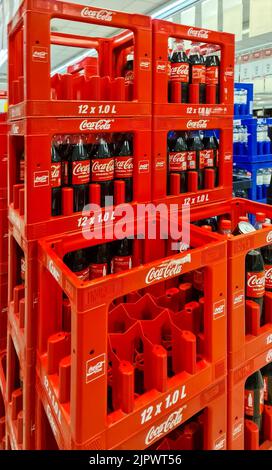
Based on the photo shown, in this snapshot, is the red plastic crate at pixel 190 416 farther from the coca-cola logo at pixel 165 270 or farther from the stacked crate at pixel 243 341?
Result: the coca-cola logo at pixel 165 270

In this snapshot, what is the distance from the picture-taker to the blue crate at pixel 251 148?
3449 mm

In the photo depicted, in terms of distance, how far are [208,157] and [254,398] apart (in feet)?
3.68

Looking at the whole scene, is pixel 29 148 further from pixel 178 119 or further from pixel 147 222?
pixel 178 119

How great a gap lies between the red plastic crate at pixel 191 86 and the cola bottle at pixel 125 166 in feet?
0.63

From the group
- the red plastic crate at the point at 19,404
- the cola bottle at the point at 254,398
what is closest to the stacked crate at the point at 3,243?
the red plastic crate at the point at 19,404

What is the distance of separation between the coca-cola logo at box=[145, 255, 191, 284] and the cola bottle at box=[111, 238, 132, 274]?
0.47m

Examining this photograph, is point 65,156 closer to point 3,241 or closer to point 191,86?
point 191,86

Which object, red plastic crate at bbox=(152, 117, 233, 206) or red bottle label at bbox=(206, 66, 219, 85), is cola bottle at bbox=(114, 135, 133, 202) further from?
red bottle label at bbox=(206, 66, 219, 85)

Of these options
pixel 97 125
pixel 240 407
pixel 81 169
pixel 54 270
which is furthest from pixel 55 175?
pixel 240 407

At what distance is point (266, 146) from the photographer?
3.58 meters

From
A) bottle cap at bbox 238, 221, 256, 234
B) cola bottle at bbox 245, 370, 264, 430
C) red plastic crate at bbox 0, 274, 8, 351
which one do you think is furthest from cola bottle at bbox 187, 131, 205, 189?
red plastic crate at bbox 0, 274, 8, 351

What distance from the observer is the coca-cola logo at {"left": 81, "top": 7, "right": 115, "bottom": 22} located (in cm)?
154

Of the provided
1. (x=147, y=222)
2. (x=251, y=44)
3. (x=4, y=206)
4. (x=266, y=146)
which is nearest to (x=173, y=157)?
(x=147, y=222)

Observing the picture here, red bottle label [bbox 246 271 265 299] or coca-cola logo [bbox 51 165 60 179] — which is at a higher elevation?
coca-cola logo [bbox 51 165 60 179]
